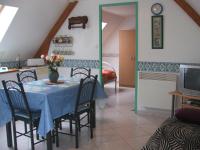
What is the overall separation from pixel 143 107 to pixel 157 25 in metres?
1.60

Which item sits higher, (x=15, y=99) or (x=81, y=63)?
(x=81, y=63)

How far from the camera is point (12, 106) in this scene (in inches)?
120

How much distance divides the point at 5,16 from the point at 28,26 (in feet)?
1.67

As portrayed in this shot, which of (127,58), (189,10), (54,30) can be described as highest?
(189,10)

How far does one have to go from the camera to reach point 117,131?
150 inches

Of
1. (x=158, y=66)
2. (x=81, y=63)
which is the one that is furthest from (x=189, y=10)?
(x=81, y=63)

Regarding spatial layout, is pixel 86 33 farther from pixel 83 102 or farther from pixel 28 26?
pixel 83 102

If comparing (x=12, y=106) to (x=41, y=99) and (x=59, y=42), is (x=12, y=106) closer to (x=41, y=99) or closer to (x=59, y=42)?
(x=41, y=99)

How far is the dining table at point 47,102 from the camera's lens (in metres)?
2.84

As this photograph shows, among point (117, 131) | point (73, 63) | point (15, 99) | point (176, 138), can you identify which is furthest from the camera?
point (73, 63)

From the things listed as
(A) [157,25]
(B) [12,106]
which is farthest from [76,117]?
(A) [157,25]

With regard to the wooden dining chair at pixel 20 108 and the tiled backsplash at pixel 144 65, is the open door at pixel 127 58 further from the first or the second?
the wooden dining chair at pixel 20 108

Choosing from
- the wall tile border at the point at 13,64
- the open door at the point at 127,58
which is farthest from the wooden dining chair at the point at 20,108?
the open door at the point at 127,58

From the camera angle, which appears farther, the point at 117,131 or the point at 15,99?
the point at 117,131
